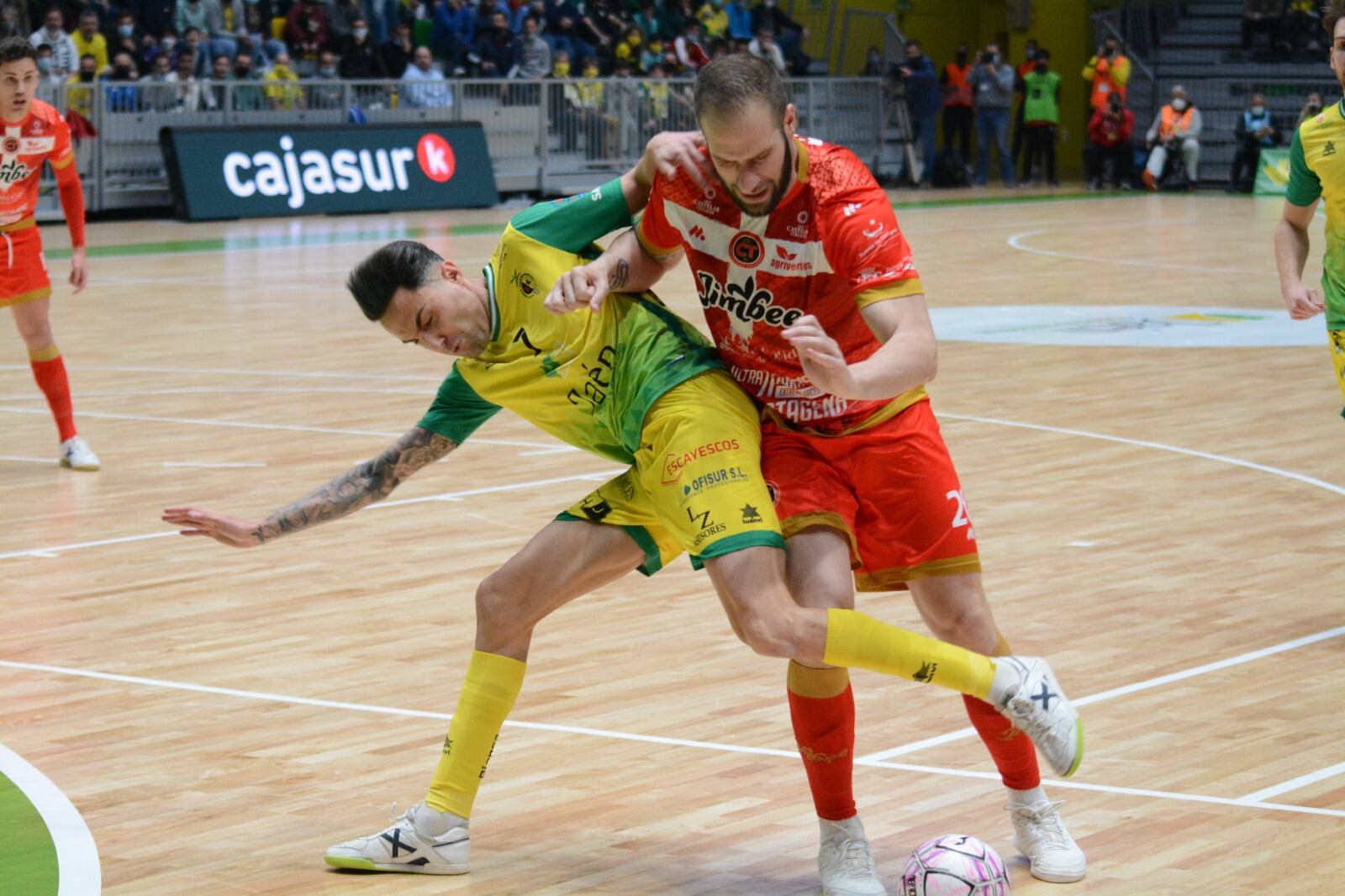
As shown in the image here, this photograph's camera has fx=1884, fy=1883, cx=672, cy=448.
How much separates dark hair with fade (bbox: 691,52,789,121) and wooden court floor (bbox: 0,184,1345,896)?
1.80 meters

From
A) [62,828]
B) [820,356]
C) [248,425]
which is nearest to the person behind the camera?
[820,356]

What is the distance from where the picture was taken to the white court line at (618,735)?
4902 mm

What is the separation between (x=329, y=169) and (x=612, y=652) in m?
19.2

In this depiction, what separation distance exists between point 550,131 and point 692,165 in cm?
2354

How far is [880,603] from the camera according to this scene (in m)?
7.26

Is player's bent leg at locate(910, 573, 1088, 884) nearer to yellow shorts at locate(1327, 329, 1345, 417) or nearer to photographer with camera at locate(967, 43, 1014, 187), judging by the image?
yellow shorts at locate(1327, 329, 1345, 417)

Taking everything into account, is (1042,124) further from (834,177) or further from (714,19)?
(834,177)

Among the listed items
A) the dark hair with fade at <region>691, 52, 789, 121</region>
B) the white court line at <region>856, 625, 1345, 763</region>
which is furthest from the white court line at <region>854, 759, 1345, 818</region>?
the dark hair with fade at <region>691, 52, 789, 121</region>

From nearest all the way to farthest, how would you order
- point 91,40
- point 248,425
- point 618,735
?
point 618,735, point 248,425, point 91,40

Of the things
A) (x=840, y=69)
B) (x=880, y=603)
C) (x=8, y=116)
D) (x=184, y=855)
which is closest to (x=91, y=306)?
(x=8, y=116)

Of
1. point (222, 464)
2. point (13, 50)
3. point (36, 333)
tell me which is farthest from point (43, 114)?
point (222, 464)

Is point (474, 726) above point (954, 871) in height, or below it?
above

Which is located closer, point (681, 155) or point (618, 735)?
point (681, 155)

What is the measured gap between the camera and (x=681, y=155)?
429cm
